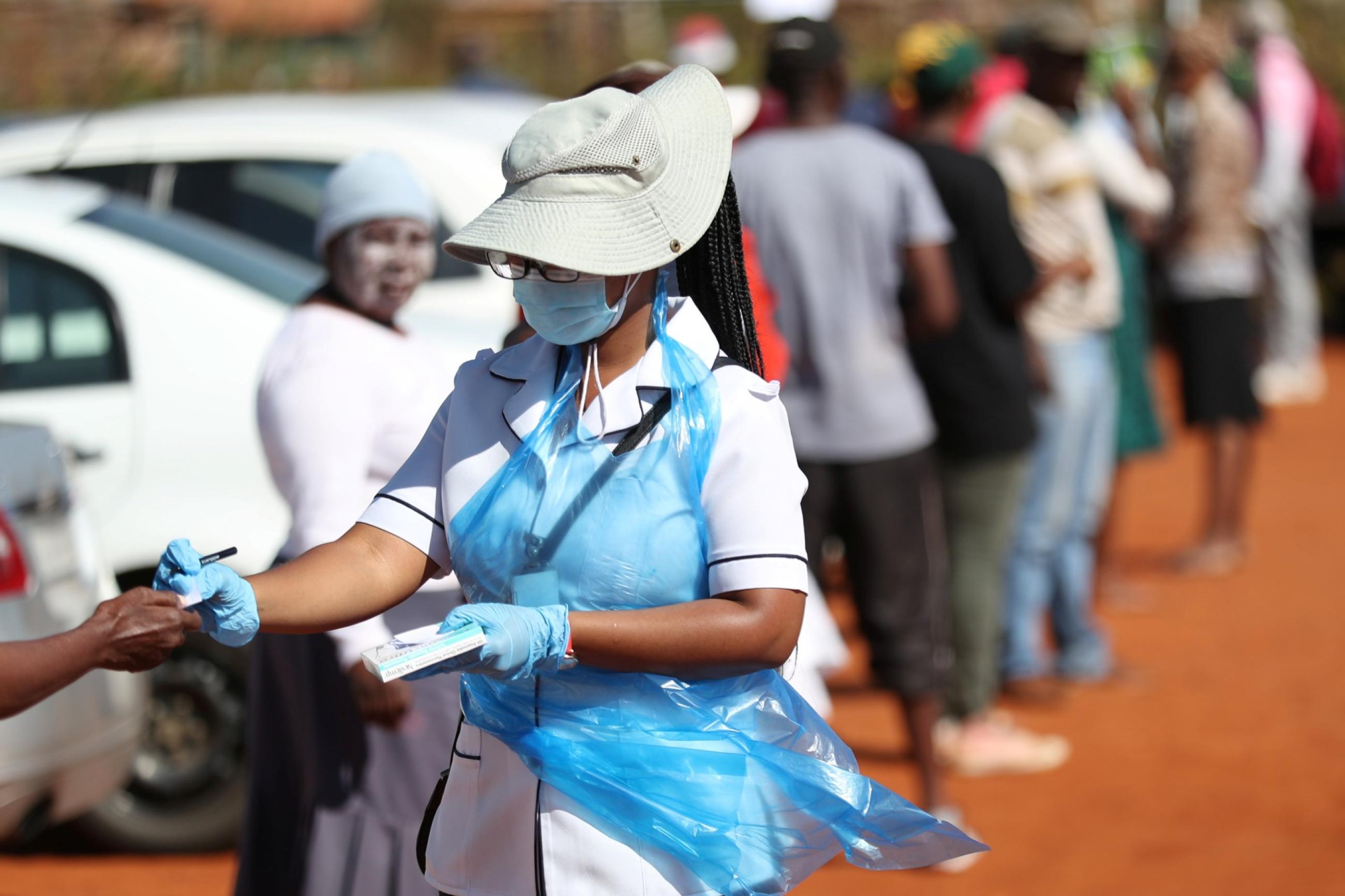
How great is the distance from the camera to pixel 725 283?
2.33 m

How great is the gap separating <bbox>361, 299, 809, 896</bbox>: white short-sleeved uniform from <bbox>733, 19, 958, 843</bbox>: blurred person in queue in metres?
2.41

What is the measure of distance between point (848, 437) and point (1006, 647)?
184cm

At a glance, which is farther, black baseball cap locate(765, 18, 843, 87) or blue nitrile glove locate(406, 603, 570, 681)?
black baseball cap locate(765, 18, 843, 87)

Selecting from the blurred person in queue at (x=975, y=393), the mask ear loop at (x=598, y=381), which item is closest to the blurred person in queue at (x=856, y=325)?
the blurred person in queue at (x=975, y=393)

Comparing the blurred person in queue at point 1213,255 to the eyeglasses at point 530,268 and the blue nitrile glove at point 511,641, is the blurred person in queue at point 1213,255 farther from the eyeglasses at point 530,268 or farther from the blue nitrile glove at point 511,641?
the blue nitrile glove at point 511,641

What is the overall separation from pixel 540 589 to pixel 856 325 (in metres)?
2.70

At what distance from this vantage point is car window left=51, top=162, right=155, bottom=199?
5.94 m

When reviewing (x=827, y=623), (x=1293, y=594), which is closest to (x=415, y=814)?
(x=827, y=623)

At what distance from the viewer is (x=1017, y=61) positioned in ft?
27.8

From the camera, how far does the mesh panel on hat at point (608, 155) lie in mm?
2035

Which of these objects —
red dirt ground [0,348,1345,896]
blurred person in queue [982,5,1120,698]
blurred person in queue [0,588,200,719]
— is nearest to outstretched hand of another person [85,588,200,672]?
blurred person in queue [0,588,200,719]

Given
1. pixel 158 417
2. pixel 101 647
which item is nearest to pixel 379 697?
pixel 101 647

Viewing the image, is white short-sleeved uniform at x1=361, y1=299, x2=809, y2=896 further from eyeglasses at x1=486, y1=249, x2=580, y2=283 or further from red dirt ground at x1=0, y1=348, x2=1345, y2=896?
red dirt ground at x1=0, y1=348, x2=1345, y2=896

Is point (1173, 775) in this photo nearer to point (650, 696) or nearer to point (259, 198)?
point (650, 696)
